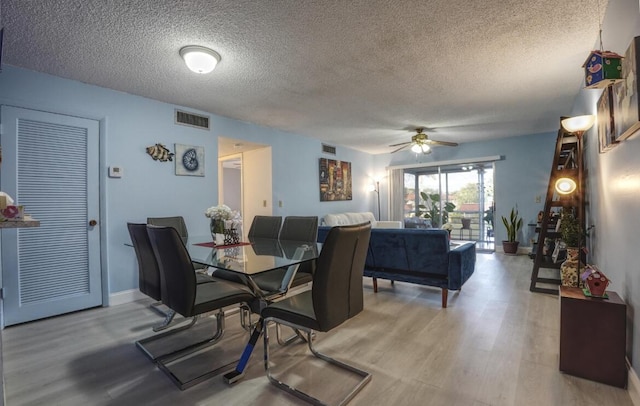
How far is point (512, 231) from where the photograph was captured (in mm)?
5980

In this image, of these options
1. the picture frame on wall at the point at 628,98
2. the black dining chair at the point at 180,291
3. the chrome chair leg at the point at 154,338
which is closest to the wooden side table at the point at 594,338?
the picture frame on wall at the point at 628,98

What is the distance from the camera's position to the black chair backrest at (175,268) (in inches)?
66.6

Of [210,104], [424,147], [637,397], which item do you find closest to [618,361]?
[637,397]

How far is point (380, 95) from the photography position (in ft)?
11.9

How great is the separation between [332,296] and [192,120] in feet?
11.3

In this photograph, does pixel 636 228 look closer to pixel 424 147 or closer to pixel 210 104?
pixel 424 147

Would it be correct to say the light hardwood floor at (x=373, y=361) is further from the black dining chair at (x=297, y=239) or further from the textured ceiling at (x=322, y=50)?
the textured ceiling at (x=322, y=50)

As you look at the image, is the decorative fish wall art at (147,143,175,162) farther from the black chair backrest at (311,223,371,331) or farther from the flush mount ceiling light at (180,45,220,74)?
the black chair backrest at (311,223,371,331)

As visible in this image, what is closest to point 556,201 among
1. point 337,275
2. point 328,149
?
point 337,275

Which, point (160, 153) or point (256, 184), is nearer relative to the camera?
point (160, 153)

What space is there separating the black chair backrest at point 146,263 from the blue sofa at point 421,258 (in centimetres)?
225

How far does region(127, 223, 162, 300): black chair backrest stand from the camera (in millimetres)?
2013

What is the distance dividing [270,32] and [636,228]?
8.64ft

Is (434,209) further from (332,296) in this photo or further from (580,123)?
(332,296)
